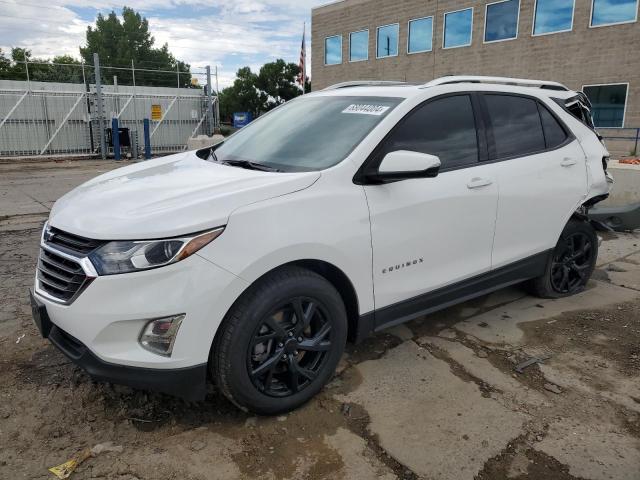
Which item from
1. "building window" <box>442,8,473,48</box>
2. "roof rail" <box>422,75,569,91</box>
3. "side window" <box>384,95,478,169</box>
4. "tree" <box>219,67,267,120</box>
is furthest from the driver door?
"tree" <box>219,67,267,120</box>

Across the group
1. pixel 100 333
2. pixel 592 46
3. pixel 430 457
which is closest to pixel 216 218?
pixel 100 333

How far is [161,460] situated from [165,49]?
274 ft

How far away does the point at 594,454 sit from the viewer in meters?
2.47

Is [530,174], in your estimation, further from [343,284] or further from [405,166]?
[343,284]

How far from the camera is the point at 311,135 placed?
322 cm

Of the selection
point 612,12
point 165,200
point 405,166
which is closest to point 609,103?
point 612,12

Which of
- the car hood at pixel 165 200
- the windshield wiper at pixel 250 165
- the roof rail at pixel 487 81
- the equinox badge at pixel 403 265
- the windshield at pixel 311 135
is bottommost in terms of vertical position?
the equinox badge at pixel 403 265

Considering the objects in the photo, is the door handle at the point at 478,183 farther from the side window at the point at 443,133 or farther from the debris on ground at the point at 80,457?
the debris on ground at the point at 80,457

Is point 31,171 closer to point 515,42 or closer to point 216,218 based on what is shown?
point 216,218

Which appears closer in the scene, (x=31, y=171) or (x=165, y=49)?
(x=31, y=171)

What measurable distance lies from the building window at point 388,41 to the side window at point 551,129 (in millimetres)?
23642

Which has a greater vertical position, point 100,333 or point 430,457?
point 100,333

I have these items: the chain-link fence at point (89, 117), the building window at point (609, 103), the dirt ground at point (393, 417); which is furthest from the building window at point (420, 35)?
the dirt ground at point (393, 417)

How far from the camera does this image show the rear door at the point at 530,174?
3.63m
